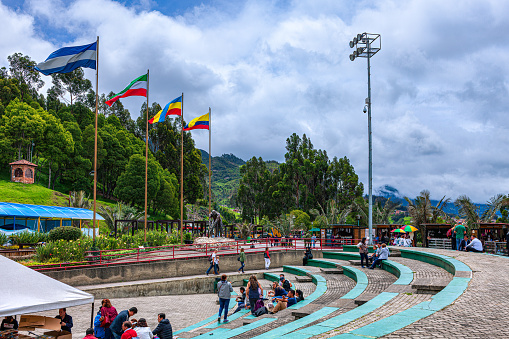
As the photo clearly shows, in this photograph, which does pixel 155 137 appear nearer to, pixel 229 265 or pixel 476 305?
pixel 229 265

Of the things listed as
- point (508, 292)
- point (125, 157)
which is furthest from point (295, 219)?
point (508, 292)

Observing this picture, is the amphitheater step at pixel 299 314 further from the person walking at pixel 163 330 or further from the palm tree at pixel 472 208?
the palm tree at pixel 472 208

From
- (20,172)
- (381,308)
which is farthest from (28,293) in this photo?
(20,172)

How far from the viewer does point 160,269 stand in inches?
888

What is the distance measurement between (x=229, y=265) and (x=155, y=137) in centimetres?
6192

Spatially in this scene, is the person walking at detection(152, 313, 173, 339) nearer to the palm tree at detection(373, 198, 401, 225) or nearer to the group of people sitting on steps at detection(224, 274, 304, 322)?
the group of people sitting on steps at detection(224, 274, 304, 322)

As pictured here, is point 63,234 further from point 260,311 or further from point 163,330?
point 163,330

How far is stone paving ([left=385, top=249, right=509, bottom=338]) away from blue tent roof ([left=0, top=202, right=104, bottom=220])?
30930 mm

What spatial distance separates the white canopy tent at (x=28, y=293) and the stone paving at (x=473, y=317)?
21.4ft

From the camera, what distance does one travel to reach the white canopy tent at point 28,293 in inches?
303

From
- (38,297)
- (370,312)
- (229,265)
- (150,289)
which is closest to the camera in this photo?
(38,297)

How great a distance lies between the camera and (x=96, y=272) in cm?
2055

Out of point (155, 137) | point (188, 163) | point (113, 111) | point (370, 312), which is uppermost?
point (113, 111)

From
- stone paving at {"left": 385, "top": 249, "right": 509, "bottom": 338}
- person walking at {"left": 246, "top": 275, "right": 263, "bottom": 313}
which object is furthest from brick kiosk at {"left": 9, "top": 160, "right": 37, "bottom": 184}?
stone paving at {"left": 385, "top": 249, "right": 509, "bottom": 338}
